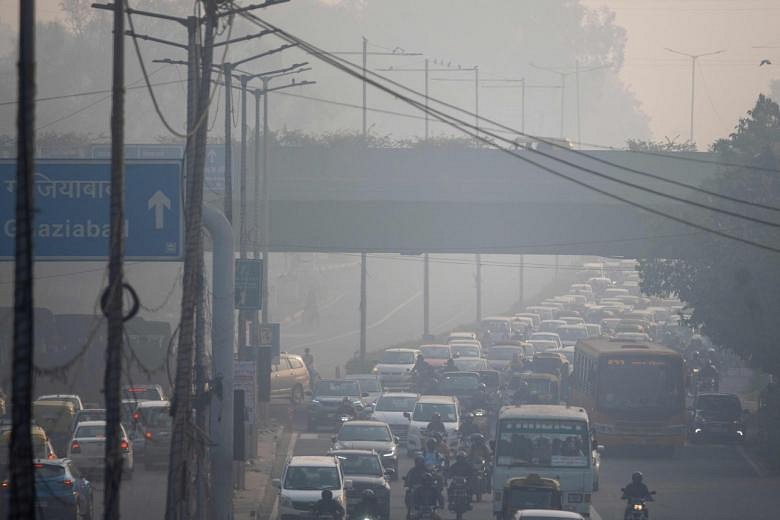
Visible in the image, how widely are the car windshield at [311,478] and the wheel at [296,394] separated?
2390 centimetres

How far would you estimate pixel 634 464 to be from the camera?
126ft

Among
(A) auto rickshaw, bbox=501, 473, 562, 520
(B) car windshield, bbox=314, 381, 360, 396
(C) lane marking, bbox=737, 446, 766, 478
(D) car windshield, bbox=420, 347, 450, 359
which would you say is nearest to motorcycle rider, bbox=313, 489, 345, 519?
(A) auto rickshaw, bbox=501, 473, 562, 520

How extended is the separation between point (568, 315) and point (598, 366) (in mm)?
56030

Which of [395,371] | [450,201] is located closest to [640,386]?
[450,201]

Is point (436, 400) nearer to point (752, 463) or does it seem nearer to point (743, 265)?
point (752, 463)

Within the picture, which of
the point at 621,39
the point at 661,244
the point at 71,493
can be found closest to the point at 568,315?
the point at 661,244

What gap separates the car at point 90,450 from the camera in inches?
1282

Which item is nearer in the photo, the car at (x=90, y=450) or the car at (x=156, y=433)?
the car at (x=90, y=450)

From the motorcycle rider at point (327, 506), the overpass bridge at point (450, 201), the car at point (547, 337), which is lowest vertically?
the motorcycle rider at point (327, 506)

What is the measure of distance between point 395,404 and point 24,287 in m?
31.9

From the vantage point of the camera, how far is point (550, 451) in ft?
89.7

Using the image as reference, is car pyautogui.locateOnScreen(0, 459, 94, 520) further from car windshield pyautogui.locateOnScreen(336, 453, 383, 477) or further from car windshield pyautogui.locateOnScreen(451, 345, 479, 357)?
car windshield pyautogui.locateOnScreen(451, 345, 479, 357)

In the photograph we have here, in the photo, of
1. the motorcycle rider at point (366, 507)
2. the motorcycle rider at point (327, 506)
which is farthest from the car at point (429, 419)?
the motorcycle rider at point (327, 506)

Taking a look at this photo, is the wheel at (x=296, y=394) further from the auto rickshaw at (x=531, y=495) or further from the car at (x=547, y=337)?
the auto rickshaw at (x=531, y=495)
